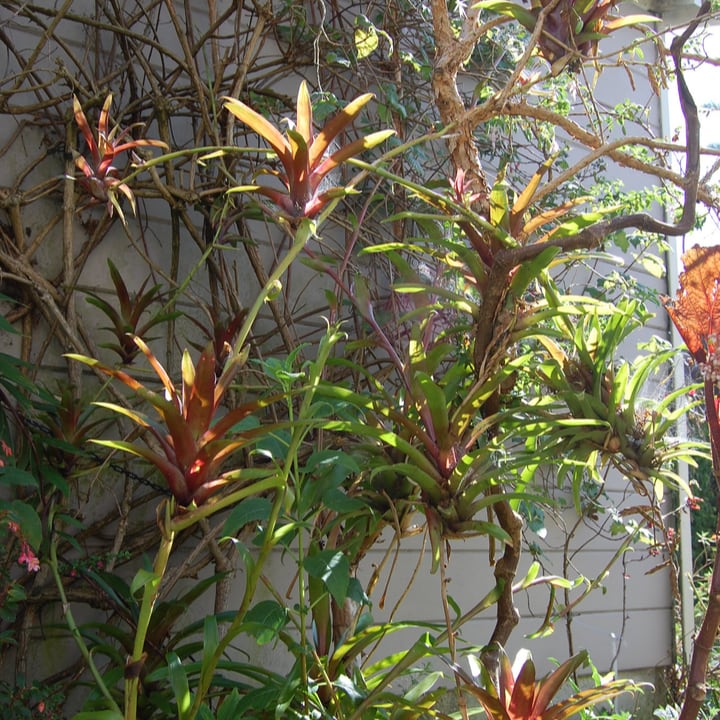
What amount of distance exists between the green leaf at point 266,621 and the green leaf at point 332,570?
82 millimetres

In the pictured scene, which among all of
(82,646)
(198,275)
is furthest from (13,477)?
(198,275)

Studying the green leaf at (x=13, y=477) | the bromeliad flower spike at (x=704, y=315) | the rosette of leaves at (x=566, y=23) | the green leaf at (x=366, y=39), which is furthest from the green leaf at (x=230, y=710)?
the green leaf at (x=366, y=39)

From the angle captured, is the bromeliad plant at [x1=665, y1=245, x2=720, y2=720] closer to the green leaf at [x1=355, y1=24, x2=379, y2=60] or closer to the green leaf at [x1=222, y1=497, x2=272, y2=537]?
the green leaf at [x1=222, y1=497, x2=272, y2=537]

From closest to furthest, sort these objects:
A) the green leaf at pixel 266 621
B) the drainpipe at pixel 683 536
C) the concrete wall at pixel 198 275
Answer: the green leaf at pixel 266 621
the concrete wall at pixel 198 275
the drainpipe at pixel 683 536

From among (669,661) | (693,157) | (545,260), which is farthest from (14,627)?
(669,661)

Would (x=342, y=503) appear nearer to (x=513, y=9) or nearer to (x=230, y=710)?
(x=230, y=710)

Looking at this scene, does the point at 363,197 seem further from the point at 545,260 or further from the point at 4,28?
the point at 545,260

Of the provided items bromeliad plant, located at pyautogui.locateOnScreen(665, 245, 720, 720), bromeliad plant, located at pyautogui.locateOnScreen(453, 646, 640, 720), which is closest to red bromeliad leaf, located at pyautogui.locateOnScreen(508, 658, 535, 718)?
bromeliad plant, located at pyautogui.locateOnScreen(453, 646, 640, 720)

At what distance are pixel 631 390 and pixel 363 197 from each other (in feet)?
4.16

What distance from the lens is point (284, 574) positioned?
2.38m

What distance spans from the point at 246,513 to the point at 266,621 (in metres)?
0.17

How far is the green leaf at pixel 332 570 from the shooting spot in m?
1.22

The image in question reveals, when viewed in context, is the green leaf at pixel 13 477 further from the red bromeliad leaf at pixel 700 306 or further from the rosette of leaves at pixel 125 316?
the red bromeliad leaf at pixel 700 306

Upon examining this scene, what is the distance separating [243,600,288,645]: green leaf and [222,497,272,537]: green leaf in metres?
0.14
